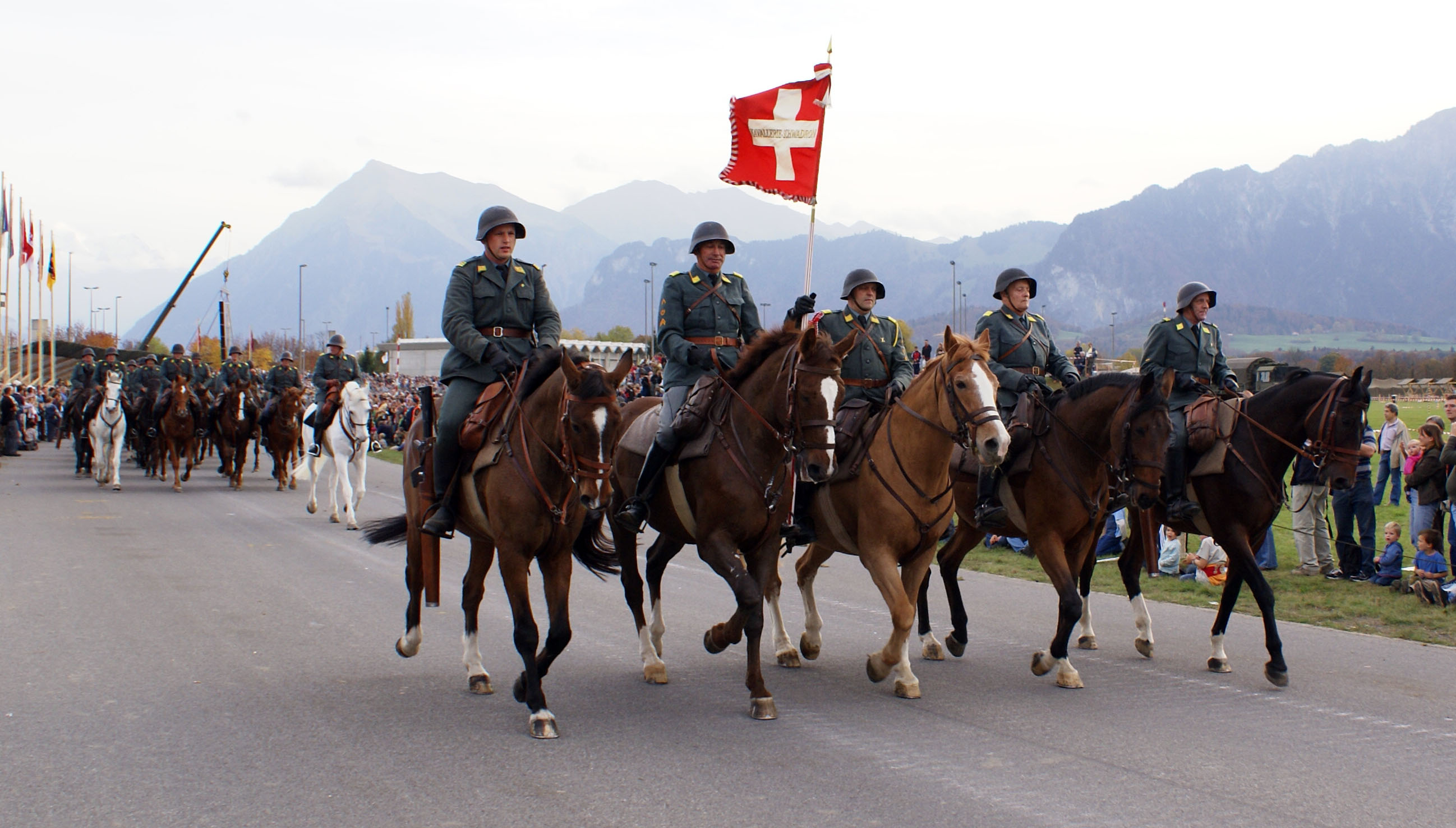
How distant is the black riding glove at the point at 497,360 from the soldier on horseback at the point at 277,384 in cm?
1653

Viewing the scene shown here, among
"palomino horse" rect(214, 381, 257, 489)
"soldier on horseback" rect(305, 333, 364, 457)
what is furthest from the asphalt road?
"palomino horse" rect(214, 381, 257, 489)

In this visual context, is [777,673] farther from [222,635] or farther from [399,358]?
[399,358]

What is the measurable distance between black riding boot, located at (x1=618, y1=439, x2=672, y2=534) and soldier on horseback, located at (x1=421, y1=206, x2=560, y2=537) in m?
1.03

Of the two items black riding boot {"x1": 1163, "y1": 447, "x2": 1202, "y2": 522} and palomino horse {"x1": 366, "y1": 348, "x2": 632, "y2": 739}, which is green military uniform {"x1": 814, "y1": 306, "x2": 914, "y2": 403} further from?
palomino horse {"x1": 366, "y1": 348, "x2": 632, "y2": 739}

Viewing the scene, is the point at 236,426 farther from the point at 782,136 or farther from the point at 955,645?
the point at 955,645

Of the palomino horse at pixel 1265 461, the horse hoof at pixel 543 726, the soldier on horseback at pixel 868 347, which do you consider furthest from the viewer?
the soldier on horseback at pixel 868 347

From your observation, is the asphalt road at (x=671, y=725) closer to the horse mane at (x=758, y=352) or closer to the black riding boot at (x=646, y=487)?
the black riding boot at (x=646, y=487)

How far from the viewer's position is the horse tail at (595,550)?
24.2ft

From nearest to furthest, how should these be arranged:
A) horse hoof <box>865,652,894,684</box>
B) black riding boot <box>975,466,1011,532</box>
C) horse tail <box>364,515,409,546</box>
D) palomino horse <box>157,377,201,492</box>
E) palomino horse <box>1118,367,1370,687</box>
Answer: horse hoof <box>865,652,894,684</box> < palomino horse <box>1118,367,1370,687</box> < black riding boot <box>975,466,1011,532</box> < horse tail <box>364,515,409,546</box> < palomino horse <box>157,377,201,492</box>

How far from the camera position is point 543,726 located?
19.1 ft

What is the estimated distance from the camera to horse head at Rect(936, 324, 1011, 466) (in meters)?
6.51

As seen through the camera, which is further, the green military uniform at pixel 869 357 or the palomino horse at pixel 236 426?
the palomino horse at pixel 236 426

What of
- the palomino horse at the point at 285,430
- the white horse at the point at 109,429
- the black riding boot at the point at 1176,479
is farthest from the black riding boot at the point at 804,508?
the white horse at the point at 109,429

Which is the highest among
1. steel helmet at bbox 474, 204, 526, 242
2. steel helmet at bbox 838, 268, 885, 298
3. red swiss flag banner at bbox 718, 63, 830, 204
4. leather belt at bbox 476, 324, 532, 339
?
red swiss flag banner at bbox 718, 63, 830, 204
